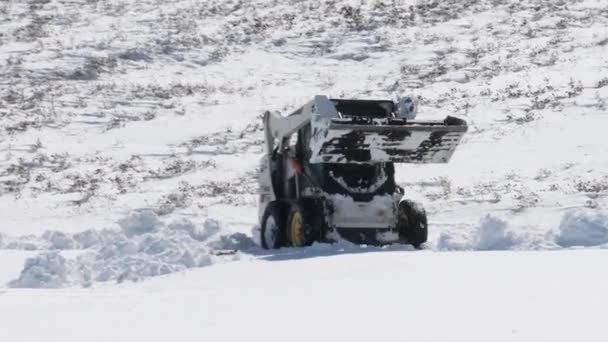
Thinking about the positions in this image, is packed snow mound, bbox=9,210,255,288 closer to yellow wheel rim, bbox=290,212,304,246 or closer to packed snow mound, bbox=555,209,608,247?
yellow wheel rim, bbox=290,212,304,246

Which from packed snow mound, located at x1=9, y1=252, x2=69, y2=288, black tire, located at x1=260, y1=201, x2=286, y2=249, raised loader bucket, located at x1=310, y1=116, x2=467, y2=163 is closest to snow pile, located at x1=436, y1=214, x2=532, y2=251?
raised loader bucket, located at x1=310, y1=116, x2=467, y2=163

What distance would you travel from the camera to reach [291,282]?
7695 millimetres

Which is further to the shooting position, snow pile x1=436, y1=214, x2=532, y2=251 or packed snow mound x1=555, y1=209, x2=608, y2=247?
snow pile x1=436, y1=214, x2=532, y2=251

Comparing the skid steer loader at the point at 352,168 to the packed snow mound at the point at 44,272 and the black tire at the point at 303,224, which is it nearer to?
the black tire at the point at 303,224

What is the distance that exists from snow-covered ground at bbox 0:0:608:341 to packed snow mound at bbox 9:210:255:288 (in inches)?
1.2

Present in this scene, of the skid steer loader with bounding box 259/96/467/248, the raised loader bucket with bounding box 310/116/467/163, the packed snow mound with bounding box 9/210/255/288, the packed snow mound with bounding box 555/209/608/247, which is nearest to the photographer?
the packed snow mound with bounding box 9/210/255/288

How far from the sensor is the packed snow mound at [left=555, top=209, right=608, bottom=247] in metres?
10.6

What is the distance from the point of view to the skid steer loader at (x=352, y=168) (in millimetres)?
11430

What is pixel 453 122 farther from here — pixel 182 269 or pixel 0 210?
pixel 0 210

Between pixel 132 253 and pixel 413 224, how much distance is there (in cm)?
391

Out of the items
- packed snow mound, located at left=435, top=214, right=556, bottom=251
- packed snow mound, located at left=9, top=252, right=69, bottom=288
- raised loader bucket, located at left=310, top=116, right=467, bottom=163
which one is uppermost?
raised loader bucket, located at left=310, top=116, right=467, bottom=163

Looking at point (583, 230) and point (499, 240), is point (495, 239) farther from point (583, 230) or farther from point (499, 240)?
point (583, 230)

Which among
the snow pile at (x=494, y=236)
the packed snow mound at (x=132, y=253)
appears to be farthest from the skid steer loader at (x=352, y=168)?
the snow pile at (x=494, y=236)

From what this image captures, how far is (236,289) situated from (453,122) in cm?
522
